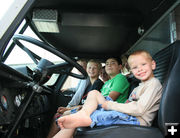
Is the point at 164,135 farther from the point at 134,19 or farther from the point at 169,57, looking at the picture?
the point at 134,19

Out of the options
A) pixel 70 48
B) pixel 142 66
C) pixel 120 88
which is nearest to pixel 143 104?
pixel 142 66

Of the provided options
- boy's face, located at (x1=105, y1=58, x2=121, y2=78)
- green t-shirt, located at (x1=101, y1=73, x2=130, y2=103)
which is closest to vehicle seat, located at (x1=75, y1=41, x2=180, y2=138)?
green t-shirt, located at (x1=101, y1=73, x2=130, y2=103)

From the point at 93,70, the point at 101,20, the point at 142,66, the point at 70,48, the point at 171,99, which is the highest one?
the point at 101,20

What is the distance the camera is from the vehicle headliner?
1.62 meters

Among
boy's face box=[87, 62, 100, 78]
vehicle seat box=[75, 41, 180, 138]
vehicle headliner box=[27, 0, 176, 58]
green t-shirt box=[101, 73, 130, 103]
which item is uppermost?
vehicle headliner box=[27, 0, 176, 58]

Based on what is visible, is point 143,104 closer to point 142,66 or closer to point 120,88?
point 142,66

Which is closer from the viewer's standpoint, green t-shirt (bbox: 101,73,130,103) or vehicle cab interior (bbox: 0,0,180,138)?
vehicle cab interior (bbox: 0,0,180,138)

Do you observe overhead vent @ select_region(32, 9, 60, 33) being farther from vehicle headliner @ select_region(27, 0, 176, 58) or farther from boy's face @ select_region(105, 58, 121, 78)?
boy's face @ select_region(105, 58, 121, 78)

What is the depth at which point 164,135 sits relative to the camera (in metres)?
0.89

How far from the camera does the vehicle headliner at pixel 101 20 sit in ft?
5.31

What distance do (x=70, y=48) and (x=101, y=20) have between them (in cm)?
68

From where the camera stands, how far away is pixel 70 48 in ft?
7.62

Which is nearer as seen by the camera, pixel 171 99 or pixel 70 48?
pixel 171 99

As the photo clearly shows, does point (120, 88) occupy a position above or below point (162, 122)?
above
